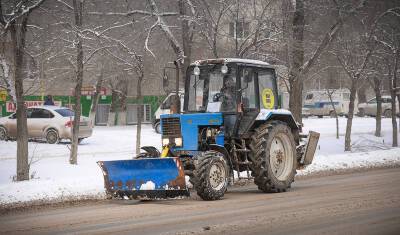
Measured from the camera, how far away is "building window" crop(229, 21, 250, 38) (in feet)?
63.9

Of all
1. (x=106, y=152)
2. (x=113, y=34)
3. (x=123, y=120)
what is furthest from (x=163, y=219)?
(x=123, y=120)

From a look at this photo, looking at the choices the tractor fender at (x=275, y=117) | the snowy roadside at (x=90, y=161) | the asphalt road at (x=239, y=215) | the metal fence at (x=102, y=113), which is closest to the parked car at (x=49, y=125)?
the snowy roadside at (x=90, y=161)

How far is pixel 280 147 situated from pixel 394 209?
3.99 m

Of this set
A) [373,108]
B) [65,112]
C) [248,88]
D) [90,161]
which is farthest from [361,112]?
[248,88]

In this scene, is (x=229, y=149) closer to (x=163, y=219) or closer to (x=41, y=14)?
(x=163, y=219)

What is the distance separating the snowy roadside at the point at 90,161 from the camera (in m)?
13.1

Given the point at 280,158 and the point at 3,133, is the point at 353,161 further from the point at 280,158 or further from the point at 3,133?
the point at 3,133

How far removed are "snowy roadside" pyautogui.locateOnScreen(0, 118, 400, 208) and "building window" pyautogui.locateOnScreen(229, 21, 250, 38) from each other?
4294mm

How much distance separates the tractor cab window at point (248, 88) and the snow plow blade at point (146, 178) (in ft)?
8.01

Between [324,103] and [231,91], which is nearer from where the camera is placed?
[231,91]

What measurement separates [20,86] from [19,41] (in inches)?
39.4

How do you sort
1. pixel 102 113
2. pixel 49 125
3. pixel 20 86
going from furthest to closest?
pixel 102 113 → pixel 49 125 → pixel 20 86

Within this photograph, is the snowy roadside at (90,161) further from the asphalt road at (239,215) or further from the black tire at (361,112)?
the black tire at (361,112)

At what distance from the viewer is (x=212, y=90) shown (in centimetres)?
1378
